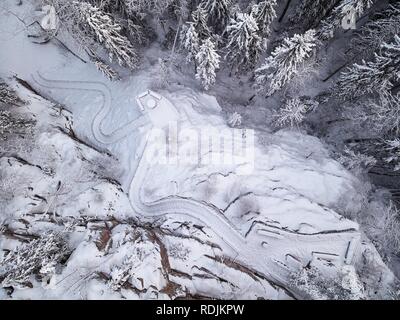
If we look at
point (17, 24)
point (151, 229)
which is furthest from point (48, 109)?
point (151, 229)

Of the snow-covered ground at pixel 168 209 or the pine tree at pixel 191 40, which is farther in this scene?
the pine tree at pixel 191 40

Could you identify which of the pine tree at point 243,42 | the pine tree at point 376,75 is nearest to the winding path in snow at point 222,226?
the pine tree at point 243,42

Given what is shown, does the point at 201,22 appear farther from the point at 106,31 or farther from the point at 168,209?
the point at 168,209

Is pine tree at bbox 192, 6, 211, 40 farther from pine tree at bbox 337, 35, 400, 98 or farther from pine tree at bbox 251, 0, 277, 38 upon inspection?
pine tree at bbox 337, 35, 400, 98

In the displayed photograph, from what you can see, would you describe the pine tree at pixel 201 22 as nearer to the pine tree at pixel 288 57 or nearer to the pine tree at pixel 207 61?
the pine tree at pixel 207 61
